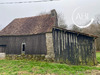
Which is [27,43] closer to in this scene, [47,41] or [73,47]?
[47,41]

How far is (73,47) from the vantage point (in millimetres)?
10883

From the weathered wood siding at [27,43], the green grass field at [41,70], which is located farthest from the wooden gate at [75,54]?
the weathered wood siding at [27,43]

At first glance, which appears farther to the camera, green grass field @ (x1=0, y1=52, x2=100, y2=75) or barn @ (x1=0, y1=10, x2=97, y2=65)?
barn @ (x1=0, y1=10, x2=97, y2=65)

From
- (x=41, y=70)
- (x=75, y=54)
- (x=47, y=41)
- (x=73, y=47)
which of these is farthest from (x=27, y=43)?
(x=41, y=70)

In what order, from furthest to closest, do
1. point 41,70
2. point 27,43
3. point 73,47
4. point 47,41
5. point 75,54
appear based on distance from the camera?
point 27,43, point 47,41, point 73,47, point 75,54, point 41,70

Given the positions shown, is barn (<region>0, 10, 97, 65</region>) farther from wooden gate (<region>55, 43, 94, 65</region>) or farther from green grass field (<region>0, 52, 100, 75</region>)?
green grass field (<region>0, 52, 100, 75</region>)

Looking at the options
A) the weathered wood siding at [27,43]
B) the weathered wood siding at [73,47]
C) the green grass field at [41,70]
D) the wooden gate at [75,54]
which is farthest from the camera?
the weathered wood siding at [27,43]

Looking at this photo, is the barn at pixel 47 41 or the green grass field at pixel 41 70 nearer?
the green grass field at pixel 41 70

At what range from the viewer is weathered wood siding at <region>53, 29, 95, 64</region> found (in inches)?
419

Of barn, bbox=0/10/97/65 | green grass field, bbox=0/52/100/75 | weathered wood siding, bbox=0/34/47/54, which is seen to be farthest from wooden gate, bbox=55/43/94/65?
weathered wood siding, bbox=0/34/47/54

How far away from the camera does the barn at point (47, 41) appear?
10.7m

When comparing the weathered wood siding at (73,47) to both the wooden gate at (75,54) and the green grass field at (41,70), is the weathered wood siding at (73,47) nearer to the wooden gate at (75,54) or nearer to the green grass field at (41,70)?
the wooden gate at (75,54)

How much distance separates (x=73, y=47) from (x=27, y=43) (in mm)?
6764

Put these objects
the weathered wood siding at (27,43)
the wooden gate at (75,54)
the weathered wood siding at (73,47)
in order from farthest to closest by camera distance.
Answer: the weathered wood siding at (27,43)
the weathered wood siding at (73,47)
the wooden gate at (75,54)
